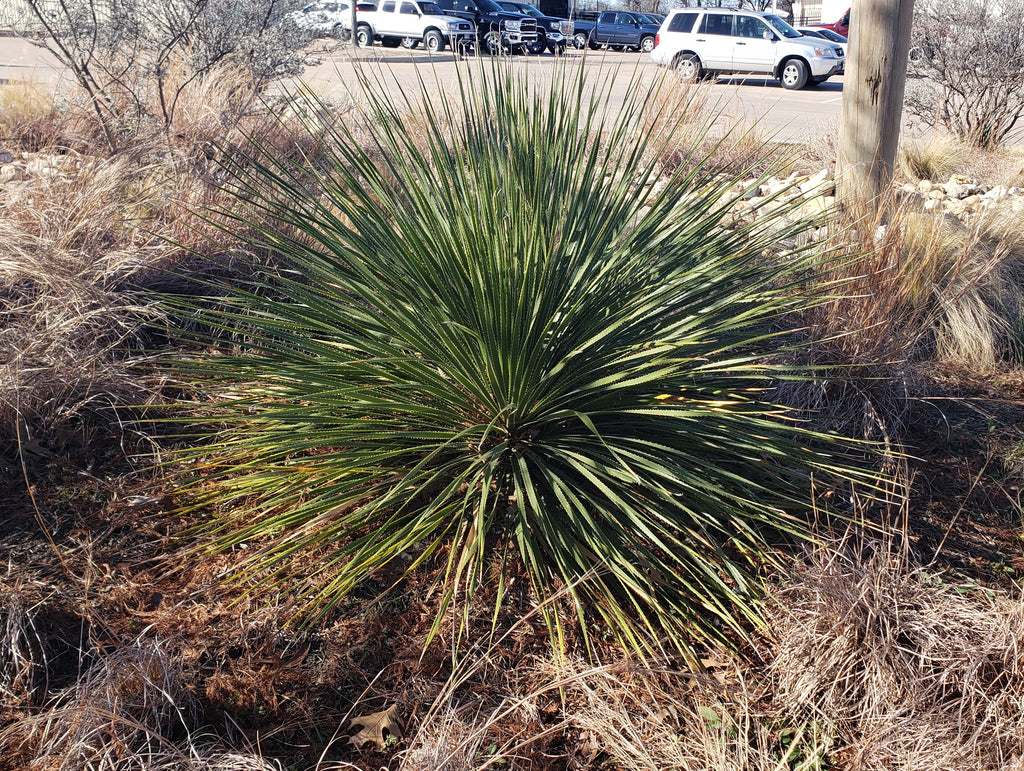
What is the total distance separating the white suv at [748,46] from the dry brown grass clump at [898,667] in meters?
17.2

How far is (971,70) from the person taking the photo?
890cm

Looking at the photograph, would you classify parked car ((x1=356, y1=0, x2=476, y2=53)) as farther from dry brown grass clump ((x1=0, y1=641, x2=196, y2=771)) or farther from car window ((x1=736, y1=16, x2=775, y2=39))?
dry brown grass clump ((x1=0, y1=641, x2=196, y2=771))

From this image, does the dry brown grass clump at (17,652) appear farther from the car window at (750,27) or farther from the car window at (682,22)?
the car window at (750,27)

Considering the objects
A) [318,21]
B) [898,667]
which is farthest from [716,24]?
[898,667]

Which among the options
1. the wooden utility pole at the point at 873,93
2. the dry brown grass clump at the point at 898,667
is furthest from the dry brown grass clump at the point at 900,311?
the dry brown grass clump at the point at 898,667

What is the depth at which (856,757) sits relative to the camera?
6.31 ft

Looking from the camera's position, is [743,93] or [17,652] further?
[743,93]

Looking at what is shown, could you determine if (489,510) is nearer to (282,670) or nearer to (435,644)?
(435,644)

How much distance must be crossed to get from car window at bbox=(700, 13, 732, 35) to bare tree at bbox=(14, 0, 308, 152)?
37.8ft

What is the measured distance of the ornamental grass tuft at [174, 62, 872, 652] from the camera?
7.43ft

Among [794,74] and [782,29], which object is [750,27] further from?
[794,74]

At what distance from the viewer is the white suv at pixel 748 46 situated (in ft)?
58.2

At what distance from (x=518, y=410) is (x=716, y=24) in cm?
1809

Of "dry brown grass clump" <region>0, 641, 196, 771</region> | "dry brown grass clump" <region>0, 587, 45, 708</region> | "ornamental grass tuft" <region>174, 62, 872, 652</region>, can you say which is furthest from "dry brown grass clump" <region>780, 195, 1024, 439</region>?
"dry brown grass clump" <region>0, 587, 45, 708</region>
